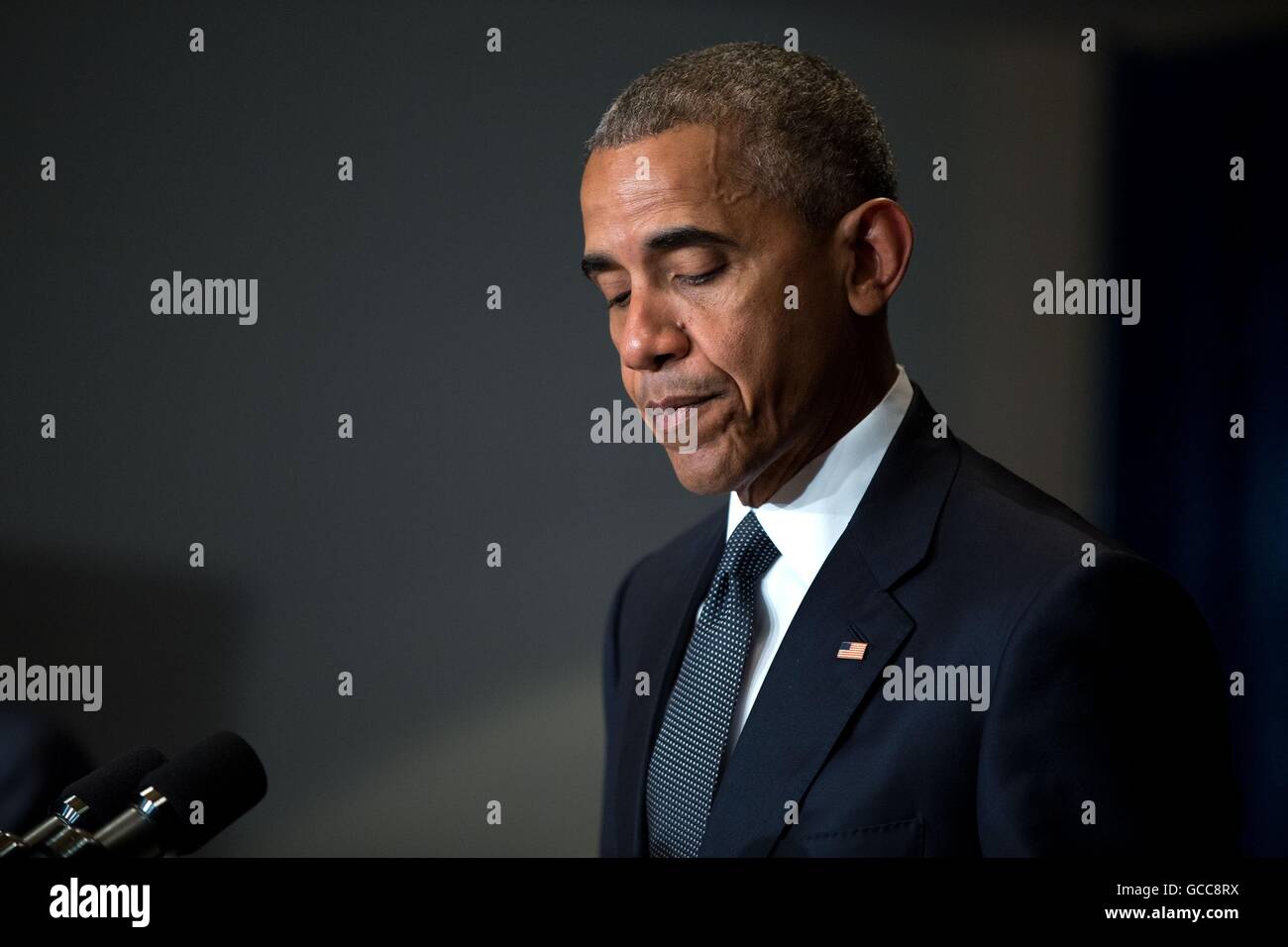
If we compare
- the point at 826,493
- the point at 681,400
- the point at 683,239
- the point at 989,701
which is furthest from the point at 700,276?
the point at 989,701

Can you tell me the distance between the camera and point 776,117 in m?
1.50

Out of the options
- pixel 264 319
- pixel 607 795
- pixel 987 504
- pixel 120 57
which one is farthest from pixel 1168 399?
pixel 120 57

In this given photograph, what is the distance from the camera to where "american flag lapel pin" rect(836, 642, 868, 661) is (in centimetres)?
143

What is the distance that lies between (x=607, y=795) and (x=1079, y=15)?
1.35 metres

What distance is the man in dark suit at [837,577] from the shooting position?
1354 millimetres

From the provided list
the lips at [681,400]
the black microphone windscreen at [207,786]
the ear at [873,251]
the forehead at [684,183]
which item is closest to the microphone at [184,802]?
the black microphone windscreen at [207,786]

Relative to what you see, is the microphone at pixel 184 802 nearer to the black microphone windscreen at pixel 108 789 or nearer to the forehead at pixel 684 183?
the black microphone windscreen at pixel 108 789

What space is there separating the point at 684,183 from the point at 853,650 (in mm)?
580

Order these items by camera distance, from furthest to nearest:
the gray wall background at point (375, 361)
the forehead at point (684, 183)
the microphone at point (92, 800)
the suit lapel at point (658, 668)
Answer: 1. the gray wall background at point (375, 361)
2. the suit lapel at point (658, 668)
3. the forehead at point (684, 183)
4. the microphone at point (92, 800)

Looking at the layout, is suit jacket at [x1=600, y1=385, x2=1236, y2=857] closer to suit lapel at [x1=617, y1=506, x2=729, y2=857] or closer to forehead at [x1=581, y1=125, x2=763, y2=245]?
suit lapel at [x1=617, y1=506, x2=729, y2=857]

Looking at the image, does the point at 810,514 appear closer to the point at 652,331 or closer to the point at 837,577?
the point at 837,577

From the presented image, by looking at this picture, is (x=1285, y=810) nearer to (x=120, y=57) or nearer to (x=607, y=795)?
(x=607, y=795)

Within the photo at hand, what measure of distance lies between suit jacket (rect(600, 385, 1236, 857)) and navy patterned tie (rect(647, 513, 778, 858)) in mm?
45

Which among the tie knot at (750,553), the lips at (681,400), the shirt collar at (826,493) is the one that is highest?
the lips at (681,400)
